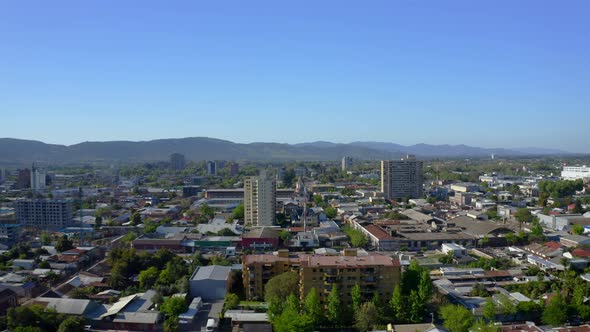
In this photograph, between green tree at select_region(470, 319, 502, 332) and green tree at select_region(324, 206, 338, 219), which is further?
green tree at select_region(324, 206, 338, 219)

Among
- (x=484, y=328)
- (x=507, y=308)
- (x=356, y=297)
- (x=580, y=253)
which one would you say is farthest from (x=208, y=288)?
(x=580, y=253)

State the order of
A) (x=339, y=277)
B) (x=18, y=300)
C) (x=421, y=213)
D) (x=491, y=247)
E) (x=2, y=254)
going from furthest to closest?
(x=421, y=213)
(x=491, y=247)
(x=2, y=254)
(x=18, y=300)
(x=339, y=277)

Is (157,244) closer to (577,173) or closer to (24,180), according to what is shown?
(24,180)

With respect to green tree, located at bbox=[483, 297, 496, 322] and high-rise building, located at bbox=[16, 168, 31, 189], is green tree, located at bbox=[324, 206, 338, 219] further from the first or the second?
high-rise building, located at bbox=[16, 168, 31, 189]

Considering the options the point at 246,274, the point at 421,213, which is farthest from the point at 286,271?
the point at 421,213

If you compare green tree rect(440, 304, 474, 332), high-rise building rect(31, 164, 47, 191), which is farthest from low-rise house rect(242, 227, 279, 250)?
high-rise building rect(31, 164, 47, 191)

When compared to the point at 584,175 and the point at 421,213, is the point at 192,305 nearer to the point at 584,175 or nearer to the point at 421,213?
the point at 421,213

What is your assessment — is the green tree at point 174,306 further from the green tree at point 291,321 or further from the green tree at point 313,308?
the green tree at point 313,308
